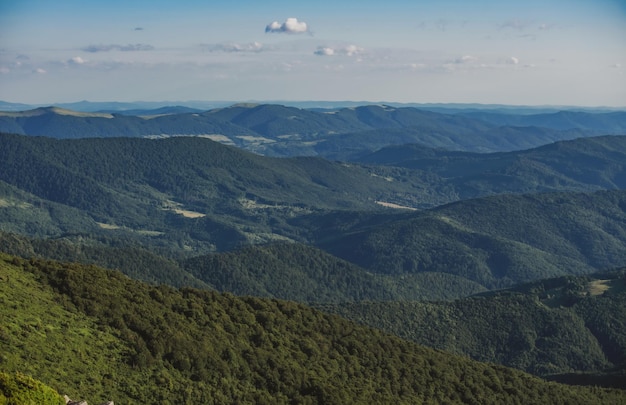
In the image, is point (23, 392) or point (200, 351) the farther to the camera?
point (200, 351)

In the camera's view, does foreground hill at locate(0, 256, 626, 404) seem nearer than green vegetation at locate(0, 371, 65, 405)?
No

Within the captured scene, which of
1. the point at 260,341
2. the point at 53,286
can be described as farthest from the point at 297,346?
the point at 53,286

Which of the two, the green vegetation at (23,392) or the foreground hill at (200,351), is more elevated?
the green vegetation at (23,392)

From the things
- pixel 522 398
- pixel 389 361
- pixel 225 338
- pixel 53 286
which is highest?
pixel 53 286

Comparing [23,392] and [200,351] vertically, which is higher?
[23,392]

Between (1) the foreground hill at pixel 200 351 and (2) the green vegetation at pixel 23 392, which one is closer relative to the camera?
(2) the green vegetation at pixel 23 392

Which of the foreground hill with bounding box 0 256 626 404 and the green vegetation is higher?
the green vegetation

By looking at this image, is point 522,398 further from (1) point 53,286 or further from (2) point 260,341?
(1) point 53,286

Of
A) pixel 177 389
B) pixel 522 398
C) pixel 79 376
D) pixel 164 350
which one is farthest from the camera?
pixel 522 398
